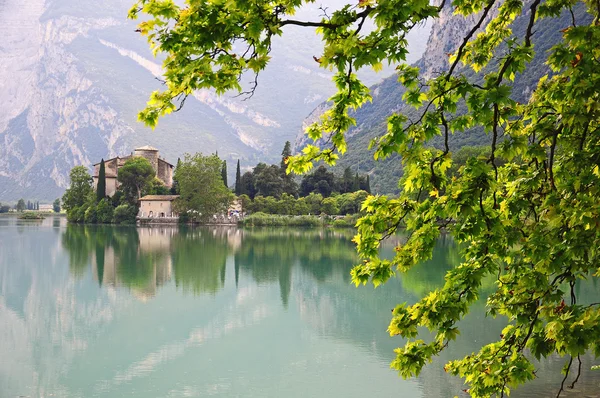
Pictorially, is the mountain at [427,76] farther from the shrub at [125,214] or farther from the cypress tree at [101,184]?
the cypress tree at [101,184]

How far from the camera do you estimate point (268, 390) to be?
34.8ft

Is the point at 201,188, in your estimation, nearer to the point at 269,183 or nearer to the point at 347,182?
the point at 269,183

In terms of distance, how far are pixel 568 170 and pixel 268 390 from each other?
7768 mm

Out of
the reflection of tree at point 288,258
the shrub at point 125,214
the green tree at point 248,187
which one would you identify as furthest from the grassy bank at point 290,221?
the reflection of tree at point 288,258

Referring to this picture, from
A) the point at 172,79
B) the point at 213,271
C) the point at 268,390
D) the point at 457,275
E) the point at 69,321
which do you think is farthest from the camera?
the point at 213,271

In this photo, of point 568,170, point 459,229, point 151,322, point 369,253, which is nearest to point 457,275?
point 459,229

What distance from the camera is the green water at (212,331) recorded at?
10703 mm

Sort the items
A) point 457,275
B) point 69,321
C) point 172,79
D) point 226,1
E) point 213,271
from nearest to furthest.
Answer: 1. point 226,1
2. point 172,79
3. point 457,275
4. point 69,321
5. point 213,271

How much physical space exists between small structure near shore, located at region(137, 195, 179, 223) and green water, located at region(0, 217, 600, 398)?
3433 cm

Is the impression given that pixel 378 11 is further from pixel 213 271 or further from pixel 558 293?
pixel 213 271

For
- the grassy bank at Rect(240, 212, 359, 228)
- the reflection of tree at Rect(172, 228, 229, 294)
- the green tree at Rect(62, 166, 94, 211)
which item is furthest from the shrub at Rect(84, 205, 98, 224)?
the reflection of tree at Rect(172, 228, 229, 294)

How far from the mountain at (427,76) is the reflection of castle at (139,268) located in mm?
23049

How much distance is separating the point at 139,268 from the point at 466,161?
24011 millimetres

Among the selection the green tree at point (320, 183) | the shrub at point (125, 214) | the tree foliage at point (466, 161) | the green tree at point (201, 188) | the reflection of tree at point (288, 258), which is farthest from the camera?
the green tree at point (320, 183)
